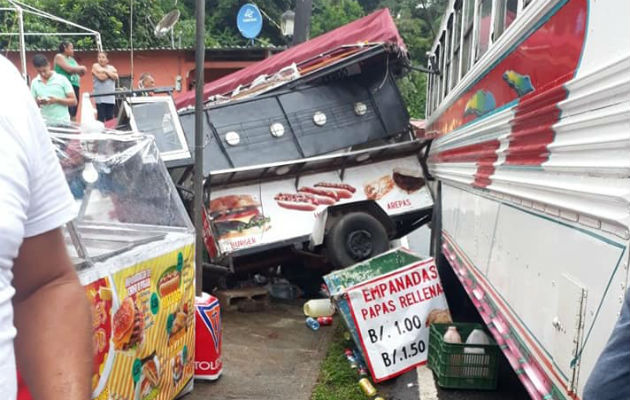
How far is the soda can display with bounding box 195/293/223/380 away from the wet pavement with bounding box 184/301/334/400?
10 cm

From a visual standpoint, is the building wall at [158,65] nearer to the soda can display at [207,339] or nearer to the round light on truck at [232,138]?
the round light on truck at [232,138]

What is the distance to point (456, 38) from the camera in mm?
6590

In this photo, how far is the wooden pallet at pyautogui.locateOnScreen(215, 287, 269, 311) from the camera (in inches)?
276

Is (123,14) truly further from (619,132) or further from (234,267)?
Answer: (619,132)

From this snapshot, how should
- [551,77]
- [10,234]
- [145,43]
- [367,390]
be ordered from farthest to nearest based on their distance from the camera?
1. [145,43]
2. [367,390]
3. [551,77]
4. [10,234]

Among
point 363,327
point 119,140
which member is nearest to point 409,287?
point 363,327

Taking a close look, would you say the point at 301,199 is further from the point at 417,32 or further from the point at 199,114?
the point at 417,32

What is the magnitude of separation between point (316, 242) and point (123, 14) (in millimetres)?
16812

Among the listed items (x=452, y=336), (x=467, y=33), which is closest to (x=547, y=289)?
(x=452, y=336)

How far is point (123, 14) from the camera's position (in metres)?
21.1

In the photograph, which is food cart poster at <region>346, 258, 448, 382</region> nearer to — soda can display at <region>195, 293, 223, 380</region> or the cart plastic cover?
soda can display at <region>195, 293, 223, 380</region>

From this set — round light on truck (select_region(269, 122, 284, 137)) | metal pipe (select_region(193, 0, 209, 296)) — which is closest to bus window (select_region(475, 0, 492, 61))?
metal pipe (select_region(193, 0, 209, 296))

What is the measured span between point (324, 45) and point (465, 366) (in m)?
5.07

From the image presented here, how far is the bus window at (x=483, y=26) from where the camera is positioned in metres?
4.39
